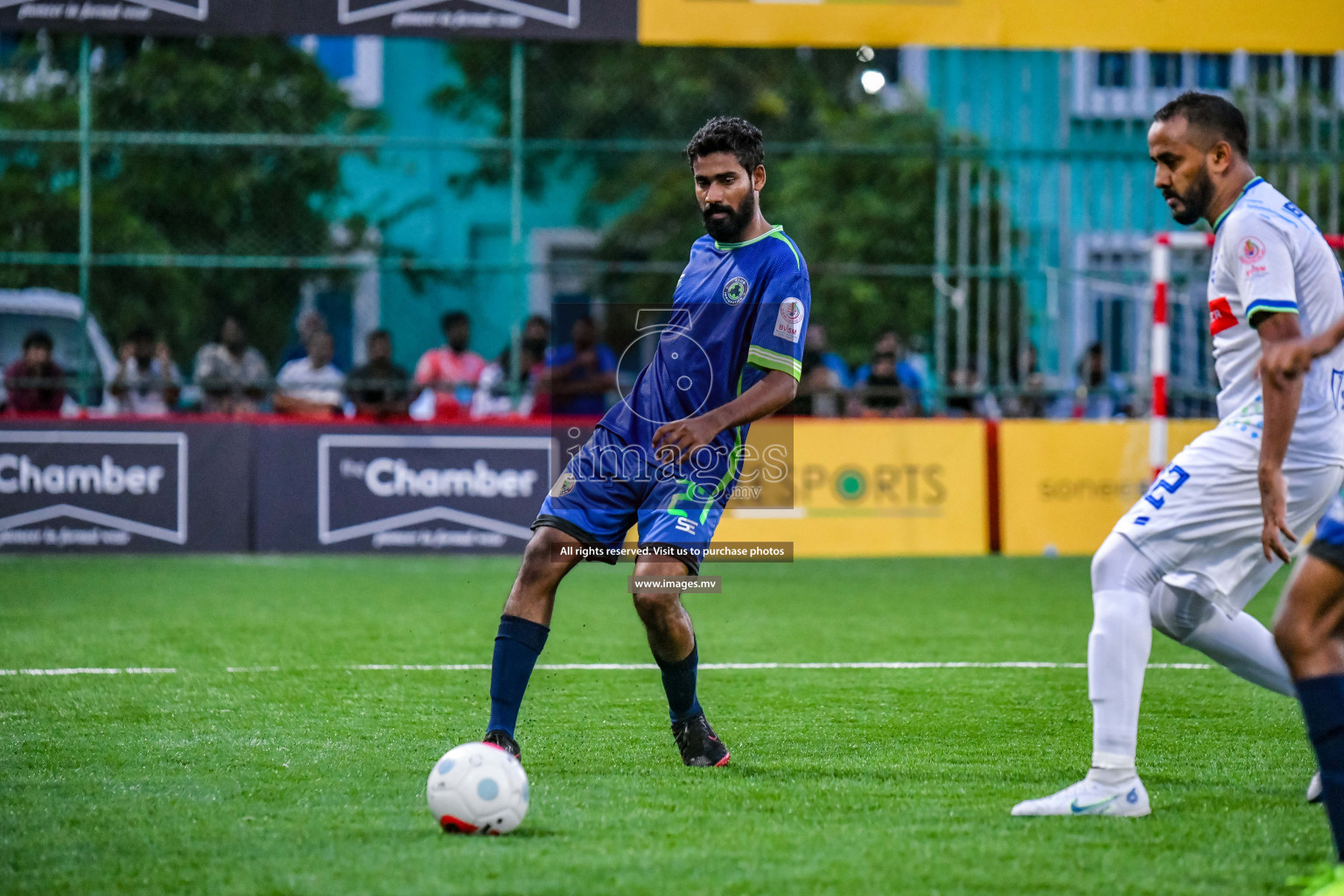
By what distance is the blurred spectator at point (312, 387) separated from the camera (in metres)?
14.2

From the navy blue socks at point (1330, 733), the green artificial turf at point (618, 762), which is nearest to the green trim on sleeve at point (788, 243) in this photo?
the green artificial turf at point (618, 762)

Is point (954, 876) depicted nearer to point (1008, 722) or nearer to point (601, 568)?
point (1008, 722)

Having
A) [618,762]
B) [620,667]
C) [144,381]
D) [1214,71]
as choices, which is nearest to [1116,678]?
[618,762]

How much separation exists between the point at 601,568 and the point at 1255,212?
Answer: 9.71 meters

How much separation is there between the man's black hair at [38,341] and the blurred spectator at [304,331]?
2.23m

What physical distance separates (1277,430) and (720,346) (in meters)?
1.84

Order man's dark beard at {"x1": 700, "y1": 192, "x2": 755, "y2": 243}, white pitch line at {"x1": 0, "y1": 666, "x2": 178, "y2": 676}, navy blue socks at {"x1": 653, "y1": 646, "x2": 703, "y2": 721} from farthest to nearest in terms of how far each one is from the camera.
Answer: white pitch line at {"x1": 0, "y1": 666, "x2": 178, "y2": 676} → navy blue socks at {"x1": 653, "y1": 646, "x2": 703, "y2": 721} → man's dark beard at {"x1": 700, "y1": 192, "x2": 755, "y2": 243}

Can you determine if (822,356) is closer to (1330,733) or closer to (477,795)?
(477,795)

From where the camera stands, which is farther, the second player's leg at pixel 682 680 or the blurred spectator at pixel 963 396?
the blurred spectator at pixel 963 396

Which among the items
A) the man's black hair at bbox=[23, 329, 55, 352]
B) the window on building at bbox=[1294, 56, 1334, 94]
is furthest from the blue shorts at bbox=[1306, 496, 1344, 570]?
the window on building at bbox=[1294, 56, 1334, 94]

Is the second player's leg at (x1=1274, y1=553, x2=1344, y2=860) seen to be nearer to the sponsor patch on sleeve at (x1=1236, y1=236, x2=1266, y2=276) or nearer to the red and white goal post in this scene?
the sponsor patch on sleeve at (x1=1236, y1=236, x2=1266, y2=276)

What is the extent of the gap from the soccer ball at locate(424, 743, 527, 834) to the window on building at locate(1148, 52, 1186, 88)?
40.8 feet

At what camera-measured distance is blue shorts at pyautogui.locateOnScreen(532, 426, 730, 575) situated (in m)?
5.12

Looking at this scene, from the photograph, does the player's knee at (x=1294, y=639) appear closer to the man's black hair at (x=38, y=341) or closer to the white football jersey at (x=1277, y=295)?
the white football jersey at (x=1277, y=295)
